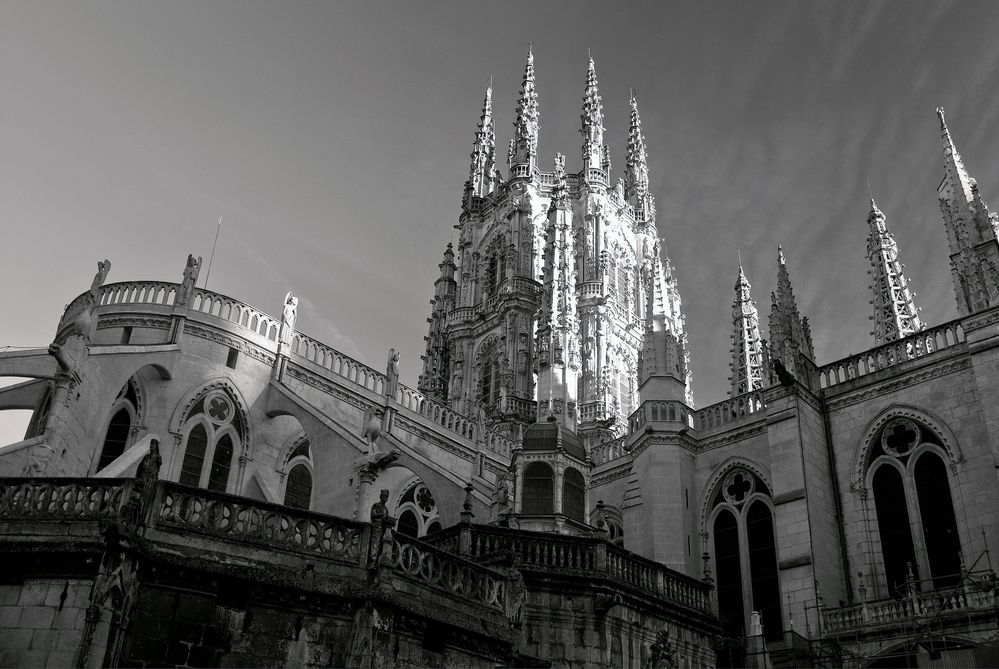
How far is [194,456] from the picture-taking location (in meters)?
22.8

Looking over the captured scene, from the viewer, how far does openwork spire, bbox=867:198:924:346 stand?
35438mm

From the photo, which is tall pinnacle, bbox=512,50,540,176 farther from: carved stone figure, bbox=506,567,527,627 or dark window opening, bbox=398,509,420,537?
carved stone figure, bbox=506,567,527,627

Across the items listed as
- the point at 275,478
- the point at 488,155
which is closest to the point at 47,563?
the point at 275,478

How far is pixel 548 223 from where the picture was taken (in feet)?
153

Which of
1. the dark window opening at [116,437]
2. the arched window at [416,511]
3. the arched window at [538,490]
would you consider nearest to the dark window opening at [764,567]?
the arched window at [538,490]

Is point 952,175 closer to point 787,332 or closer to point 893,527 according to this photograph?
point 787,332

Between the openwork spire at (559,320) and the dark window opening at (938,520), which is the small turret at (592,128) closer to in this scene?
the openwork spire at (559,320)

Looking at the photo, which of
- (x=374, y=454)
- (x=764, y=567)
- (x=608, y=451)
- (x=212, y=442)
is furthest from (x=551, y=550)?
(x=608, y=451)

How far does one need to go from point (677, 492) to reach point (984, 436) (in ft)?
26.3

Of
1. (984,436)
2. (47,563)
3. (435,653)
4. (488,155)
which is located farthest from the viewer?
(488,155)

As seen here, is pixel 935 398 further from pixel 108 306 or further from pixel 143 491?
pixel 108 306

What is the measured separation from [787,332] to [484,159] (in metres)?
34.8

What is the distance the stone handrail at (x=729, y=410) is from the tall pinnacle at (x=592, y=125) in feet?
87.0

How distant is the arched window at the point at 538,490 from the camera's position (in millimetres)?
20250
